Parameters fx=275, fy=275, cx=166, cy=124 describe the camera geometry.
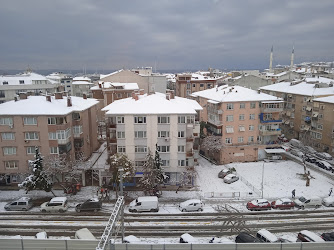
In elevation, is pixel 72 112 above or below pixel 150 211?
above

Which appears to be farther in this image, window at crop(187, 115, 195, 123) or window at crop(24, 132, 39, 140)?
window at crop(187, 115, 195, 123)

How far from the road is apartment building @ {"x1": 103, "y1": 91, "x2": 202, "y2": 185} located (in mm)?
9246

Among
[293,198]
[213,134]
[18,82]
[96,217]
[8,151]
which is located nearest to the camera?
[96,217]

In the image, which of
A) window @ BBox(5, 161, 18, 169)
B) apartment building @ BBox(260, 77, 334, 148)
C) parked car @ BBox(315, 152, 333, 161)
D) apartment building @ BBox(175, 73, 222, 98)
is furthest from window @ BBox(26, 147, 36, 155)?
apartment building @ BBox(175, 73, 222, 98)

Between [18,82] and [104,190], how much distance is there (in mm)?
60069

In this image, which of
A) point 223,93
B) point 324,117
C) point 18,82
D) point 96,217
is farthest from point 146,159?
point 18,82

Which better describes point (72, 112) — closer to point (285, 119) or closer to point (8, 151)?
point (8, 151)

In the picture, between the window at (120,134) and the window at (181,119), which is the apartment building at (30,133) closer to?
the window at (120,134)

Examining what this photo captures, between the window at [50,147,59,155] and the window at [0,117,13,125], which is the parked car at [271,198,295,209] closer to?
the window at [50,147,59,155]

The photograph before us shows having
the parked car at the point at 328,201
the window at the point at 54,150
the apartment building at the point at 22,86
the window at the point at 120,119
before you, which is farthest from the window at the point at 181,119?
the apartment building at the point at 22,86

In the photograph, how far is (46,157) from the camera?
40.9 metres

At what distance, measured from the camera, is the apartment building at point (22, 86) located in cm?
7936

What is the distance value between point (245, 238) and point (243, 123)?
1172 inches

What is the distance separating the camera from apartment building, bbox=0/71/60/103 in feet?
260
